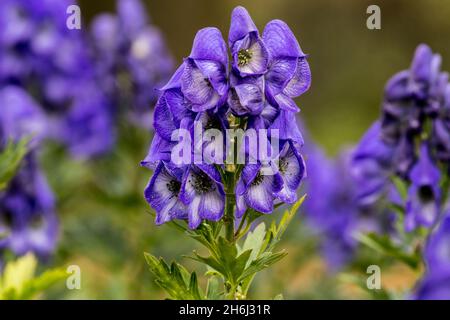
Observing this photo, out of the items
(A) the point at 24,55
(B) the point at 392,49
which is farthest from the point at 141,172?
(B) the point at 392,49

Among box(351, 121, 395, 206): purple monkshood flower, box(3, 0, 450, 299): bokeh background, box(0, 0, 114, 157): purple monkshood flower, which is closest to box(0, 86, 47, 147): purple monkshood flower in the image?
box(0, 0, 114, 157): purple monkshood flower

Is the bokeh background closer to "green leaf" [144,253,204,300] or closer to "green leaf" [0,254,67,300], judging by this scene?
"green leaf" [0,254,67,300]

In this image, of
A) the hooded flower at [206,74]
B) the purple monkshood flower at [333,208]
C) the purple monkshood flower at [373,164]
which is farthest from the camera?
the purple monkshood flower at [333,208]

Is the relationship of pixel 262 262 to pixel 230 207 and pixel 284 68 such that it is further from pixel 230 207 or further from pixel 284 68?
pixel 284 68

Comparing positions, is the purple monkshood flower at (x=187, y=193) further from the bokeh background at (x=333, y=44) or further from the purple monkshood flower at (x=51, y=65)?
the bokeh background at (x=333, y=44)

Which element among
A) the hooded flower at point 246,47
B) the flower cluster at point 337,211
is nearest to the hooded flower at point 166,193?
the hooded flower at point 246,47

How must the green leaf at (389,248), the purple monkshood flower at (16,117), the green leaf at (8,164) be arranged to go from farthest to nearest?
1. the purple monkshood flower at (16,117)
2. the green leaf at (389,248)
3. the green leaf at (8,164)

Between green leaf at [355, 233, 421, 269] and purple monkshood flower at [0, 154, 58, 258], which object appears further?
purple monkshood flower at [0, 154, 58, 258]

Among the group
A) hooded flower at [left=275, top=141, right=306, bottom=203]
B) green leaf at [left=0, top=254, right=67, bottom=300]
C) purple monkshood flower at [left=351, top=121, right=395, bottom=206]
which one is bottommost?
green leaf at [left=0, top=254, right=67, bottom=300]
